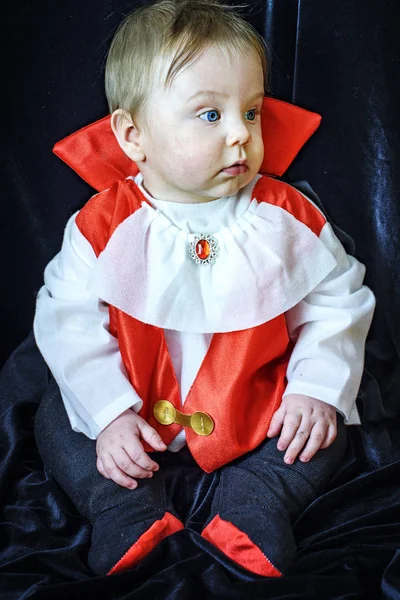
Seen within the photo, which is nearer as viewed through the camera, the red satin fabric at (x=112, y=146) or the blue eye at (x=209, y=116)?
the blue eye at (x=209, y=116)

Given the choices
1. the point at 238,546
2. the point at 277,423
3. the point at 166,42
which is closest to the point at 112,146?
the point at 166,42

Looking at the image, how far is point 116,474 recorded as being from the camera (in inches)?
43.3

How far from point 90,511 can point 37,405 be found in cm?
28

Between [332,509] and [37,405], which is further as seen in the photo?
[37,405]

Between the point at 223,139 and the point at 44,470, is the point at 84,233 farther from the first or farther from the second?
the point at 44,470

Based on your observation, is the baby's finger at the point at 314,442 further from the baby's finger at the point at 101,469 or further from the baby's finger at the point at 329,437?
the baby's finger at the point at 101,469

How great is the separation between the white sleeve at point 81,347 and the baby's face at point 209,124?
172 millimetres

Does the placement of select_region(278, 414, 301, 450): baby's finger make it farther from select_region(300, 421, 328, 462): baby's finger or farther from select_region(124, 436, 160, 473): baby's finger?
select_region(124, 436, 160, 473): baby's finger

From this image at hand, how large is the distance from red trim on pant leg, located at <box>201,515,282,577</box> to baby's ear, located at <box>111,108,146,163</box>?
48cm

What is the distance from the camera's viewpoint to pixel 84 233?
117 cm

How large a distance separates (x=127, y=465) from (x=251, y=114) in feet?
1.54

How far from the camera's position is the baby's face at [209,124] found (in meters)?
1.07

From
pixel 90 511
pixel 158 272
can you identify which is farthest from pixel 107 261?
pixel 90 511

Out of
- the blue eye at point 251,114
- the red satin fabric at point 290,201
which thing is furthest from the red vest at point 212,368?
the blue eye at point 251,114
